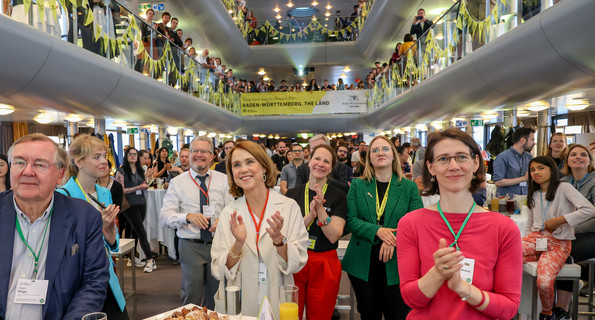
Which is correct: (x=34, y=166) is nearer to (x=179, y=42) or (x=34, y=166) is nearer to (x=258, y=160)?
(x=258, y=160)

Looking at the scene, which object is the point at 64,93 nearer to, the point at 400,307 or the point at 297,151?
the point at 297,151

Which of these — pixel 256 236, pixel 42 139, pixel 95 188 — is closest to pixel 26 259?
pixel 42 139

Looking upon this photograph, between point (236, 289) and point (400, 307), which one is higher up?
point (236, 289)

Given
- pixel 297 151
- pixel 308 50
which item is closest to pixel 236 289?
pixel 297 151

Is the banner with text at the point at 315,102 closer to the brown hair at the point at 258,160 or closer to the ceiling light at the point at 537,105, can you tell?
the ceiling light at the point at 537,105

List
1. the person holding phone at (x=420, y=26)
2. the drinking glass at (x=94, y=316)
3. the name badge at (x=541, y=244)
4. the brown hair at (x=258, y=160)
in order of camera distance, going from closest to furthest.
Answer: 1. the drinking glass at (x=94, y=316)
2. the brown hair at (x=258, y=160)
3. the name badge at (x=541, y=244)
4. the person holding phone at (x=420, y=26)

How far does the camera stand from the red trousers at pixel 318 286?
2576 millimetres

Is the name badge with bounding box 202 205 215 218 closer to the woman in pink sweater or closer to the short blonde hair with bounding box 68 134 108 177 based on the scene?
the short blonde hair with bounding box 68 134 108 177

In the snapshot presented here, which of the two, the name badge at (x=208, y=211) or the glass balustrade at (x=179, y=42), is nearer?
the name badge at (x=208, y=211)

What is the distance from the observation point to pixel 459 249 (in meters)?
1.54

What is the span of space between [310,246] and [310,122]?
1548cm

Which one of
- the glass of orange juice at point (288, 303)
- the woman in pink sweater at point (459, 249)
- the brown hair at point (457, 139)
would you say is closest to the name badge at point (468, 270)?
the woman in pink sweater at point (459, 249)

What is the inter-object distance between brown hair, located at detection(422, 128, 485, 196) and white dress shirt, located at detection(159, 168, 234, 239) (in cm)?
180

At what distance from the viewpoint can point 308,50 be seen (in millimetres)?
19141
